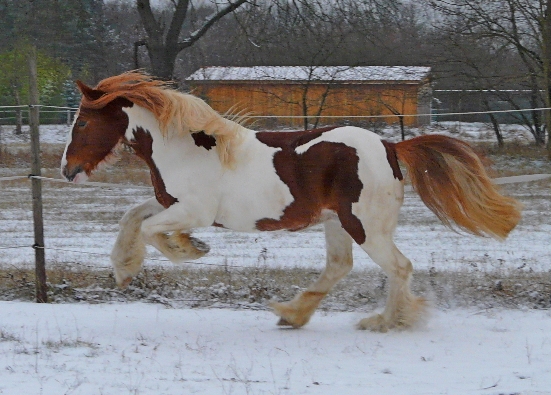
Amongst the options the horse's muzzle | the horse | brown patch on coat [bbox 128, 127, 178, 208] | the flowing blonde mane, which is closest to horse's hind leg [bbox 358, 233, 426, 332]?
the horse

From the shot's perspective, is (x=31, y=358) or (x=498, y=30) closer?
(x=31, y=358)

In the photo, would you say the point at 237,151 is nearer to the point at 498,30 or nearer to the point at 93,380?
the point at 93,380

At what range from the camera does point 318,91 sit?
637 inches

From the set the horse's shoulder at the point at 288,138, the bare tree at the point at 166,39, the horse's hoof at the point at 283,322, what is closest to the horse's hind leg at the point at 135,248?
the horse's hoof at the point at 283,322

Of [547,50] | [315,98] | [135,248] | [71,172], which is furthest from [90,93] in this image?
[547,50]

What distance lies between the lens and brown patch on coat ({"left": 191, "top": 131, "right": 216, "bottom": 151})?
17.5ft

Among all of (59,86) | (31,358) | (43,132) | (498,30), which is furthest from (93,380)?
(59,86)

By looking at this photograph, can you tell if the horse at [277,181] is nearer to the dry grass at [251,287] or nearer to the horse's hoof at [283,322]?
the horse's hoof at [283,322]

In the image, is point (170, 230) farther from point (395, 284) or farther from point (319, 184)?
point (395, 284)

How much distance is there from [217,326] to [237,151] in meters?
1.33

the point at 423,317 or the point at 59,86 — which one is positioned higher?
the point at 59,86

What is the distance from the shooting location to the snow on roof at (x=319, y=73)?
1585 cm

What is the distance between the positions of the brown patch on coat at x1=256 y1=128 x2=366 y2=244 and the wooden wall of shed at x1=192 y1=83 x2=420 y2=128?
8.07 meters

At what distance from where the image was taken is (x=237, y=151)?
5.26m
